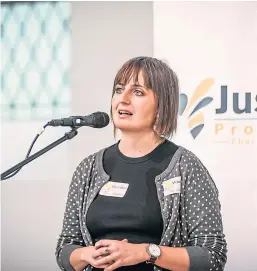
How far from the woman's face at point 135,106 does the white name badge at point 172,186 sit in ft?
0.63

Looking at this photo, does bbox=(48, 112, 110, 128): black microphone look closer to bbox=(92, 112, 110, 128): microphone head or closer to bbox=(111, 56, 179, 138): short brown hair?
bbox=(92, 112, 110, 128): microphone head

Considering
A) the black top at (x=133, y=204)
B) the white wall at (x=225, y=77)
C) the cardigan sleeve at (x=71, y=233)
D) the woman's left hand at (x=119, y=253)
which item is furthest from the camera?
the white wall at (x=225, y=77)

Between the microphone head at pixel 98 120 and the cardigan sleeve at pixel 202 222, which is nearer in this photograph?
the cardigan sleeve at pixel 202 222

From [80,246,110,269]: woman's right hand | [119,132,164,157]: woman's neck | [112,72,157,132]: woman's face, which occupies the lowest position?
[80,246,110,269]: woman's right hand

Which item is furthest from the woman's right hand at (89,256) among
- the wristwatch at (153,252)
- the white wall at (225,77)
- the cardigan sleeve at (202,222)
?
the white wall at (225,77)

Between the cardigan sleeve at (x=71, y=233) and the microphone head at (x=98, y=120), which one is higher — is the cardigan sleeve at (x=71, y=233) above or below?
below

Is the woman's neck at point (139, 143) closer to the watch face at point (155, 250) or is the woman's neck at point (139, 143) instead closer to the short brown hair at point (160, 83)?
the short brown hair at point (160, 83)

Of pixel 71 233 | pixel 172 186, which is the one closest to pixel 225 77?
pixel 172 186

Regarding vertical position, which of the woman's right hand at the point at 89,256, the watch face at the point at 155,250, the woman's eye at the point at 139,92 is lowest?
the woman's right hand at the point at 89,256

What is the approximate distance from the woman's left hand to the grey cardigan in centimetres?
11

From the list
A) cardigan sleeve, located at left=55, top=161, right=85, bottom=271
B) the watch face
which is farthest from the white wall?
the watch face

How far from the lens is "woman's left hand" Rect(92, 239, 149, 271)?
1.37 m

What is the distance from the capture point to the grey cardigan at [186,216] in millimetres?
1461

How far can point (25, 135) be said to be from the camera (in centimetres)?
254
